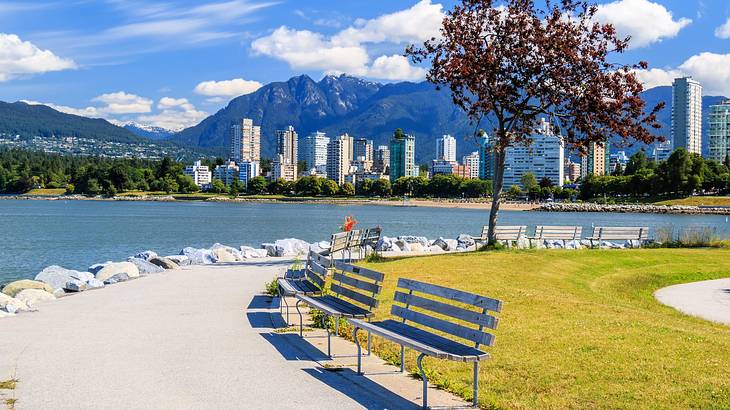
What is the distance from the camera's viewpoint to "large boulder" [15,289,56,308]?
14098 mm

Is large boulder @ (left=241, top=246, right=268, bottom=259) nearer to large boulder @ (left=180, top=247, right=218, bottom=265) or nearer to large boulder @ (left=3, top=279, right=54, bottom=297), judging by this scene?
large boulder @ (left=180, top=247, right=218, bottom=265)

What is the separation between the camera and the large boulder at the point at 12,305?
12555mm

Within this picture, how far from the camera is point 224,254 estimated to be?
2439 centimetres

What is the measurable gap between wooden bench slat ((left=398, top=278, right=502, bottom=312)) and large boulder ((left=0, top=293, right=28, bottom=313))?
7.51 m

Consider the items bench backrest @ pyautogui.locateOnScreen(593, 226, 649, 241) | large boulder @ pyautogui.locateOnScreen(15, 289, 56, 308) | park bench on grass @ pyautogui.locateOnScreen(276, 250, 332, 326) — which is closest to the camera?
park bench on grass @ pyautogui.locateOnScreen(276, 250, 332, 326)

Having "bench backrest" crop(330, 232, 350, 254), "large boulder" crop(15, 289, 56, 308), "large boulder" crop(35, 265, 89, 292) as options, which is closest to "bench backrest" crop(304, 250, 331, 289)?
"large boulder" crop(15, 289, 56, 308)

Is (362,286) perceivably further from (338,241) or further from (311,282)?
(338,241)

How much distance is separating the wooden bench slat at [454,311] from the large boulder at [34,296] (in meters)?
8.61

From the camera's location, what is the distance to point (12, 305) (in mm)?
12742

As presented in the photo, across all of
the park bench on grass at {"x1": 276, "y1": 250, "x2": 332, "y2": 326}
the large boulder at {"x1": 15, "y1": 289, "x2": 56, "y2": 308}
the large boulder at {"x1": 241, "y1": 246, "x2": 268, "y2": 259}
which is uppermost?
the park bench on grass at {"x1": 276, "y1": 250, "x2": 332, "y2": 326}

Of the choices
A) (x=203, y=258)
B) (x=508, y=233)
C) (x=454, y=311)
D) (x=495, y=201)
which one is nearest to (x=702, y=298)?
(x=495, y=201)

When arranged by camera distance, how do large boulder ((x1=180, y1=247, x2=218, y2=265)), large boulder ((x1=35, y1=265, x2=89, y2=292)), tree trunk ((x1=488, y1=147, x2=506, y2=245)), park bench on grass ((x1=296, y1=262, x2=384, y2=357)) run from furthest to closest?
tree trunk ((x1=488, y1=147, x2=506, y2=245))
large boulder ((x1=180, y1=247, x2=218, y2=265))
large boulder ((x1=35, y1=265, x2=89, y2=292))
park bench on grass ((x1=296, y1=262, x2=384, y2=357))

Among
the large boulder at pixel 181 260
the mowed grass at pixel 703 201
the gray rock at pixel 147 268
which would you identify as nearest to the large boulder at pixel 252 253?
the large boulder at pixel 181 260

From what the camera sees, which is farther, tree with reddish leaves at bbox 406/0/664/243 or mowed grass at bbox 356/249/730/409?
tree with reddish leaves at bbox 406/0/664/243
